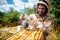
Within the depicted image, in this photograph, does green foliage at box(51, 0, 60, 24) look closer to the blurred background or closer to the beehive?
the blurred background

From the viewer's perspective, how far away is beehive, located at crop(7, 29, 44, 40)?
121 inches

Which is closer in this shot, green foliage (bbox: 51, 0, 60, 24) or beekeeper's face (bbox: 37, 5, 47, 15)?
beekeeper's face (bbox: 37, 5, 47, 15)

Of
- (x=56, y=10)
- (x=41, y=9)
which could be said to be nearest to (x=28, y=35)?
(x=41, y=9)

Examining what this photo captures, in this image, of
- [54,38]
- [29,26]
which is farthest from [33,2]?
[54,38]

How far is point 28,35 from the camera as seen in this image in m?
3.19

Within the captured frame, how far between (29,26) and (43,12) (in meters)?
0.34

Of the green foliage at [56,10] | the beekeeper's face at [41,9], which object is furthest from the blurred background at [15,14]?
the beekeeper's face at [41,9]

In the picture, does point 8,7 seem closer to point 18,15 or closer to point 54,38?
point 18,15

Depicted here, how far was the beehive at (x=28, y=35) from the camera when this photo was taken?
10.1 feet

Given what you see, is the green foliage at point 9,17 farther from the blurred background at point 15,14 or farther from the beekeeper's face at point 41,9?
the beekeeper's face at point 41,9

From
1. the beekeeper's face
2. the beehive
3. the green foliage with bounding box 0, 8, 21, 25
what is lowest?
the beehive

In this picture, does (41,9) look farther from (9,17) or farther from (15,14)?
(9,17)

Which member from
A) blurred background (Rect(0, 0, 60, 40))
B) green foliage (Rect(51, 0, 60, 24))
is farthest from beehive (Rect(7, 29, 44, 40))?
green foliage (Rect(51, 0, 60, 24))

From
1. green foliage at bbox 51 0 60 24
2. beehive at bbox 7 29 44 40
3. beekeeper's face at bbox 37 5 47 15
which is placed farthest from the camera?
green foliage at bbox 51 0 60 24
